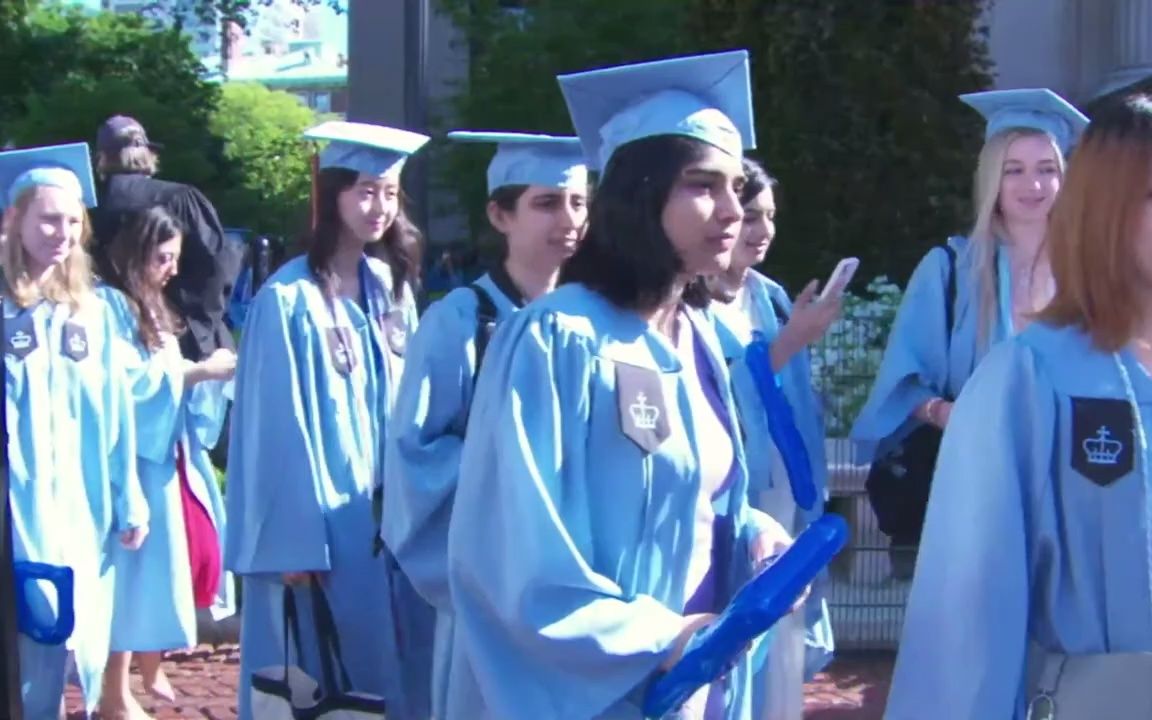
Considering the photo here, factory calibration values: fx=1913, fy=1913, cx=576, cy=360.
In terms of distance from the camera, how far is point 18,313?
600cm

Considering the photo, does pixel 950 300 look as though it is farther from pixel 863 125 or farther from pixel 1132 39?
pixel 1132 39

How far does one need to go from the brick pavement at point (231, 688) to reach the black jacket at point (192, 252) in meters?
1.28

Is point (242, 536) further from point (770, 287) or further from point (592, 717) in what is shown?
point (592, 717)

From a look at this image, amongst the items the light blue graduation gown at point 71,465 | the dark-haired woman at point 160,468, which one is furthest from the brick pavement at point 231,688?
the light blue graduation gown at point 71,465

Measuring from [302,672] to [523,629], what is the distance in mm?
2503

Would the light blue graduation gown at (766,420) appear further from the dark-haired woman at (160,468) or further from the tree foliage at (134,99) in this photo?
the tree foliage at (134,99)

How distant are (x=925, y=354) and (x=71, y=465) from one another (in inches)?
110

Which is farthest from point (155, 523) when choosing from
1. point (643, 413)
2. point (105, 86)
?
point (105, 86)

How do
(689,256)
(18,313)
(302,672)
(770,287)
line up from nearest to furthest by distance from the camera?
1. (689,256)
2. (302,672)
3. (770,287)
4. (18,313)

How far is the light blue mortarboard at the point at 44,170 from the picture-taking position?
6.10 metres

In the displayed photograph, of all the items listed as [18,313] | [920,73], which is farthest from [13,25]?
[18,313]

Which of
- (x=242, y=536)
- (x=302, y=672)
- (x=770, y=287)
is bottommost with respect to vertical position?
(x=302, y=672)

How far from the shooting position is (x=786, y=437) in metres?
4.41

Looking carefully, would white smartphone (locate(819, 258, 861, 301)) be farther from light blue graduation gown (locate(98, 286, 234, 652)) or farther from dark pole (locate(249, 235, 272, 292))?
dark pole (locate(249, 235, 272, 292))
